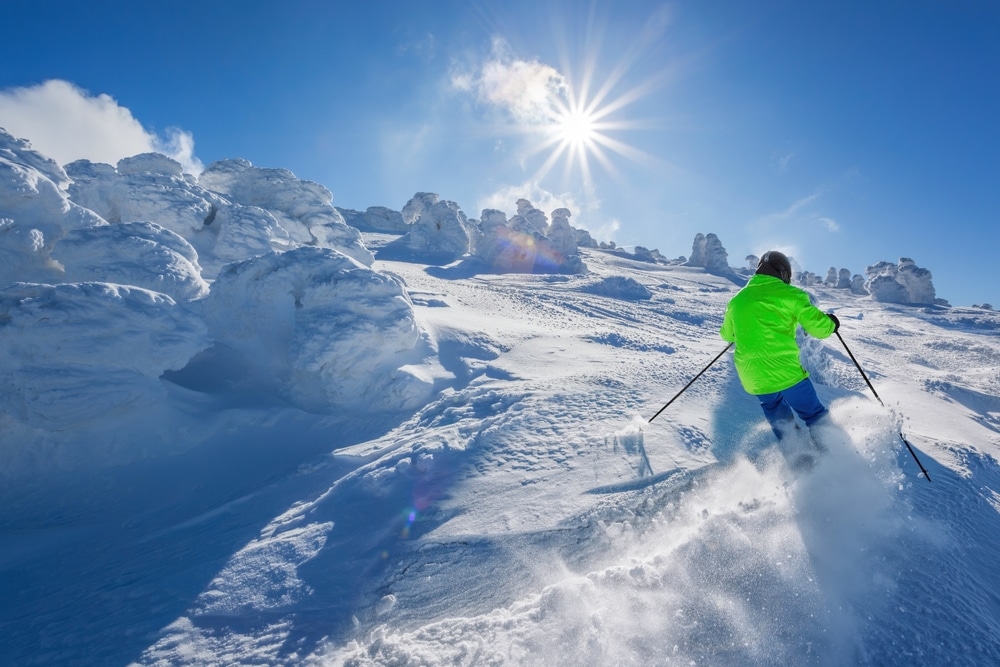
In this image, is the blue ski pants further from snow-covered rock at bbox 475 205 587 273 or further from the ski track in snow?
snow-covered rock at bbox 475 205 587 273

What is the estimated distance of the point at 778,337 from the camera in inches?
165

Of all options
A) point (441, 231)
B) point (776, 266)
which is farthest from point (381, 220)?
point (776, 266)

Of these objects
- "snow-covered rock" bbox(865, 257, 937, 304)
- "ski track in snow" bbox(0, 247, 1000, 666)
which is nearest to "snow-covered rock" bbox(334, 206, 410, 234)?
"snow-covered rock" bbox(865, 257, 937, 304)

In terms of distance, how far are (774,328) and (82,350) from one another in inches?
379

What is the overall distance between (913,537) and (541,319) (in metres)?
12.2

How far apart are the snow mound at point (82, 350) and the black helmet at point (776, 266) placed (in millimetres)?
8790

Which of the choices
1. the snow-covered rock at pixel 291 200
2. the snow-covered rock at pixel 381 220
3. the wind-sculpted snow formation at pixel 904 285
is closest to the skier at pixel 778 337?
the snow-covered rock at pixel 291 200

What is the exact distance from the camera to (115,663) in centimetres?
311

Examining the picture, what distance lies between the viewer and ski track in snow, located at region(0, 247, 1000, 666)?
265 centimetres

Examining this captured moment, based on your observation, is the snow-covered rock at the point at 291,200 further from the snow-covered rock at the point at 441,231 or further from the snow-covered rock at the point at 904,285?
the snow-covered rock at the point at 904,285

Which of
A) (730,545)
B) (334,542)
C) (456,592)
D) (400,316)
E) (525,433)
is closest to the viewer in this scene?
(730,545)

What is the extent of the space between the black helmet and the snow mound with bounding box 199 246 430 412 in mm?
5665

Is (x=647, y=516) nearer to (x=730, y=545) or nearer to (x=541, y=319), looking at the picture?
→ (x=730, y=545)

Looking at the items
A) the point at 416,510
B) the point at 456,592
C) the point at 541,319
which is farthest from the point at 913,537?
the point at 541,319
